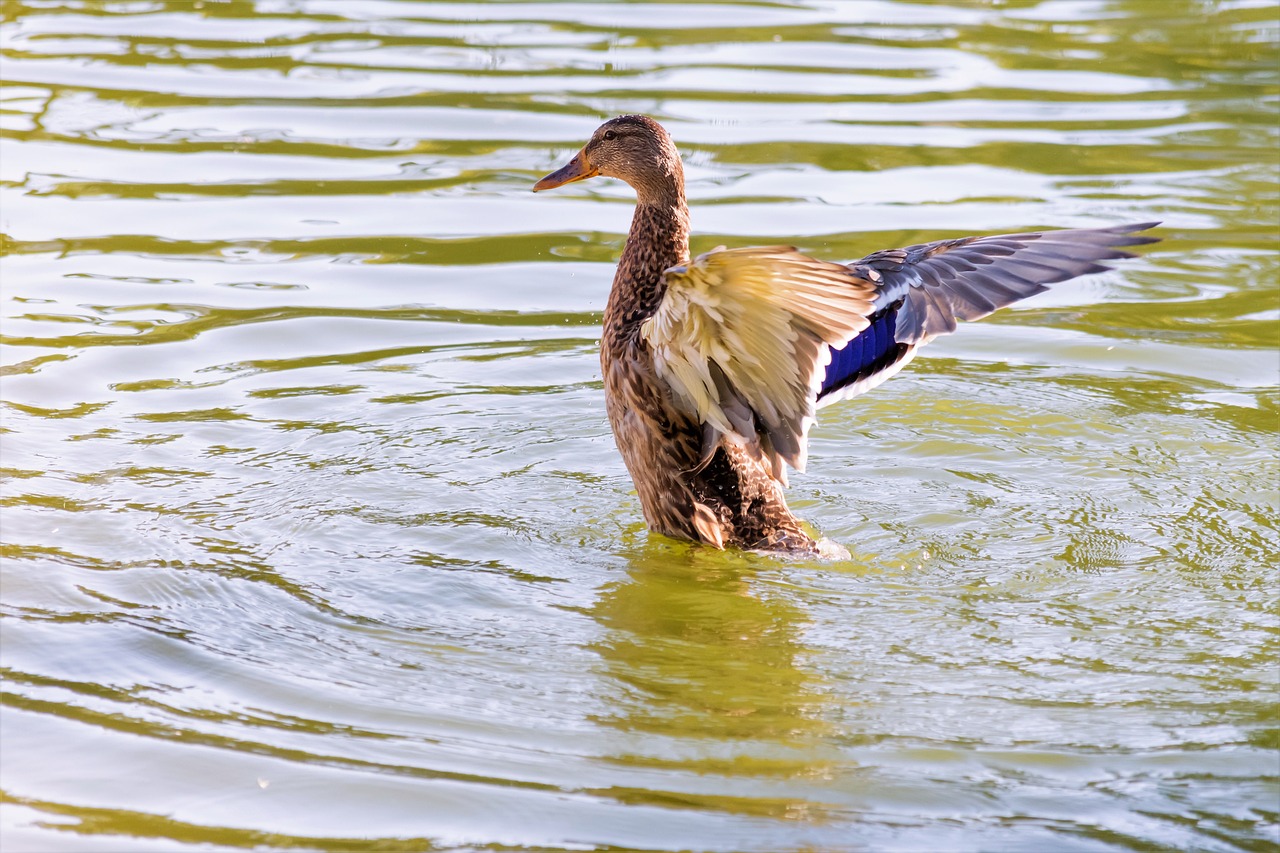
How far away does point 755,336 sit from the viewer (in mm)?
4707

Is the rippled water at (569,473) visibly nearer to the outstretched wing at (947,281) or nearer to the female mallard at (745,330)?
the female mallard at (745,330)

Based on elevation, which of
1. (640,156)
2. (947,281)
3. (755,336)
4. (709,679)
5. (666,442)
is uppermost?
(640,156)

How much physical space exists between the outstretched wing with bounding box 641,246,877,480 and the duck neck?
396mm

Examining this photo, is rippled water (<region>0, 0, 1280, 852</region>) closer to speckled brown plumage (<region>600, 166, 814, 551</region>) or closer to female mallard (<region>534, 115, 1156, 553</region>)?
speckled brown plumage (<region>600, 166, 814, 551</region>)

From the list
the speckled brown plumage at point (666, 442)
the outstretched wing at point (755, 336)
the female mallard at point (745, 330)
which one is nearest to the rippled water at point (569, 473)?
the speckled brown plumage at point (666, 442)

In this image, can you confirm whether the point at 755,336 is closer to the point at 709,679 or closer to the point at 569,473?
the point at 709,679

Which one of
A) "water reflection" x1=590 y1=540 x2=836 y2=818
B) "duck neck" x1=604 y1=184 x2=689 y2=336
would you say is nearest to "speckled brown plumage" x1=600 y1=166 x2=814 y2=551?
"duck neck" x1=604 y1=184 x2=689 y2=336

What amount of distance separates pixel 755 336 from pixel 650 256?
1010 mm

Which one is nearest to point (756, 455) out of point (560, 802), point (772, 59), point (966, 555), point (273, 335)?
point (966, 555)

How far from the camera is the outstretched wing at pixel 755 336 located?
434 centimetres

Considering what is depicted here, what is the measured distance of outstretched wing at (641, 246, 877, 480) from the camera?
4344 millimetres

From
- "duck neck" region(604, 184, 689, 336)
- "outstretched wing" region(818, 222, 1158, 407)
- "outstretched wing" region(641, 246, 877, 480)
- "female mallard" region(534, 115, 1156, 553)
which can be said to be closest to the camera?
"outstretched wing" region(641, 246, 877, 480)

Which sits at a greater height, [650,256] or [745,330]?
[650,256]

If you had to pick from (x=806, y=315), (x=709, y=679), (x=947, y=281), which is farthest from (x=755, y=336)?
(x=709, y=679)
